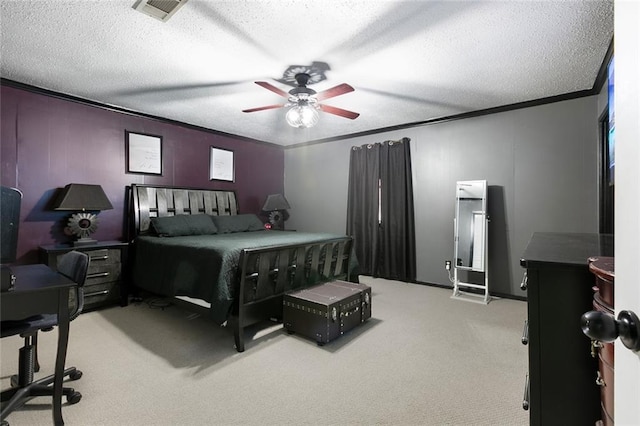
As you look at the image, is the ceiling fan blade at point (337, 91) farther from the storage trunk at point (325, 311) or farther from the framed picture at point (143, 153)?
the framed picture at point (143, 153)

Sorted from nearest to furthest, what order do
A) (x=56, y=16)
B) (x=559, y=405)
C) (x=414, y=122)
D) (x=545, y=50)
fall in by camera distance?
1. (x=559, y=405)
2. (x=56, y=16)
3. (x=545, y=50)
4. (x=414, y=122)

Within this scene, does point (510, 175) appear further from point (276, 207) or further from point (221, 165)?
point (221, 165)

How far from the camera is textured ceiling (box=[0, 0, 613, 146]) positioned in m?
2.04

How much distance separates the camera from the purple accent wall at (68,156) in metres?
3.22

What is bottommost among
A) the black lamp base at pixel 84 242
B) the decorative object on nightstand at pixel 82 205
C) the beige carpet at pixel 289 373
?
the beige carpet at pixel 289 373

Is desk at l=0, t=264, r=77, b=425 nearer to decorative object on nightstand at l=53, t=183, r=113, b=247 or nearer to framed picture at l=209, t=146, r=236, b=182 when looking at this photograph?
decorative object on nightstand at l=53, t=183, r=113, b=247

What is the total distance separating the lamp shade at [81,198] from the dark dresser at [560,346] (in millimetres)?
3954

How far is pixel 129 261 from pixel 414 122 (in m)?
4.32

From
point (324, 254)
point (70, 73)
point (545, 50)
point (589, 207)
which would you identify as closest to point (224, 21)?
point (70, 73)

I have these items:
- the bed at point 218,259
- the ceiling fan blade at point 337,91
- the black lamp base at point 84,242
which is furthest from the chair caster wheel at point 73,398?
the ceiling fan blade at point 337,91

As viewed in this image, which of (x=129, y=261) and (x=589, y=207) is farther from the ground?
(x=589, y=207)

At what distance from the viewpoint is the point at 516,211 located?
389 cm

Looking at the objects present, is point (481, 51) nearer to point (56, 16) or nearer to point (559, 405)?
point (559, 405)

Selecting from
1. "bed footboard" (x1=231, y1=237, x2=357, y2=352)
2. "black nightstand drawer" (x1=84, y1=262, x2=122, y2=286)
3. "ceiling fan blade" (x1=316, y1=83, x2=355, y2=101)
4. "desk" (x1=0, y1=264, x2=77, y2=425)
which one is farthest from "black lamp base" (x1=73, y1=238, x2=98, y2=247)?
"ceiling fan blade" (x1=316, y1=83, x2=355, y2=101)
